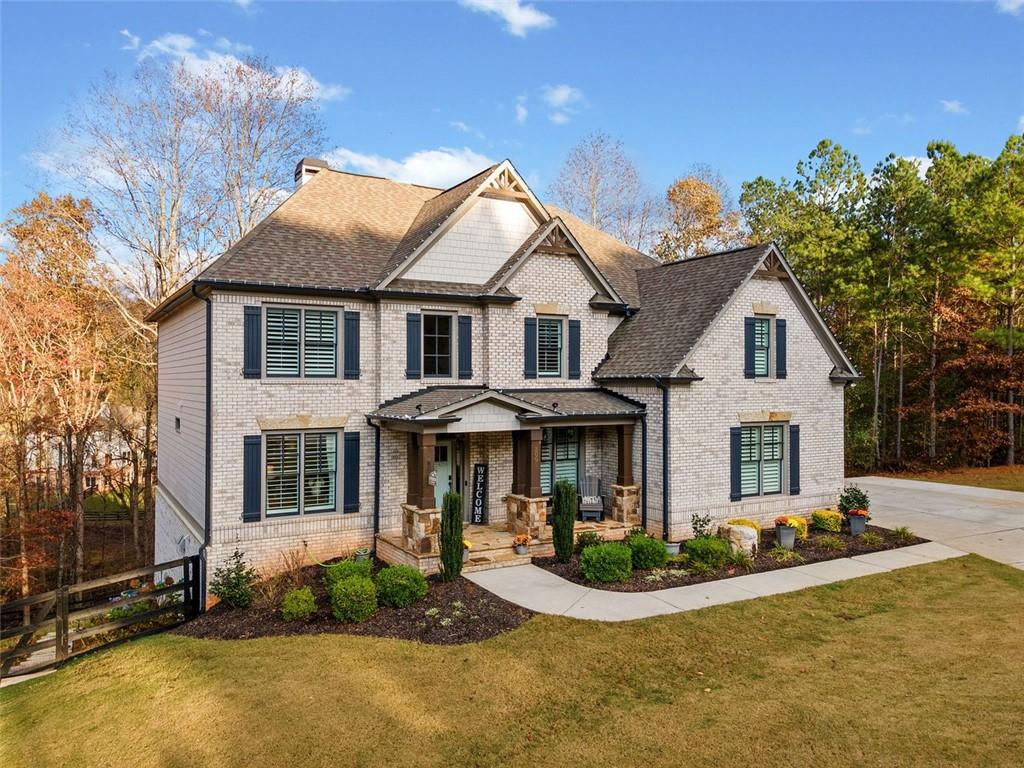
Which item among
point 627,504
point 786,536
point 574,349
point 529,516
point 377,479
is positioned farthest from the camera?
point 574,349

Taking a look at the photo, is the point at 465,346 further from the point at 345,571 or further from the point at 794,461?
the point at 794,461

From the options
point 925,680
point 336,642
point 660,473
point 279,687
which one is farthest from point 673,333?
point 279,687

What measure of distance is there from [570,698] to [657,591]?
4.77 m

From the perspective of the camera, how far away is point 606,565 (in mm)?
12820

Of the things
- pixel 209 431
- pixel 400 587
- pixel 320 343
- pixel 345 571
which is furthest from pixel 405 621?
pixel 320 343

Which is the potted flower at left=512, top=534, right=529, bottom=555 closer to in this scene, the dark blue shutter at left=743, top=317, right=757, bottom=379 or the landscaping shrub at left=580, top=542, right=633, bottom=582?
the landscaping shrub at left=580, top=542, right=633, bottom=582

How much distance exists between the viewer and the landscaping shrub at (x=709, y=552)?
13695 mm

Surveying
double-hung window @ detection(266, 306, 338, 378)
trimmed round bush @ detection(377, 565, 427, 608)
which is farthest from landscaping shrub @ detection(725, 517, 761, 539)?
double-hung window @ detection(266, 306, 338, 378)

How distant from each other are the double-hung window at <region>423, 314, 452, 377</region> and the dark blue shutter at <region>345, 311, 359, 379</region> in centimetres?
174

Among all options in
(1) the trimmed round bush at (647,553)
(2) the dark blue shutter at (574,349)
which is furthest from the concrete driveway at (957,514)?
(2) the dark blue shutter at (574,349)

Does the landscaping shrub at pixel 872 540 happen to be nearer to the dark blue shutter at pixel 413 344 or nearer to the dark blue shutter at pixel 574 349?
the dark blue shutter at pixel 574 349

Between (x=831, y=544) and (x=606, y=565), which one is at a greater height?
(x=606, y=565)

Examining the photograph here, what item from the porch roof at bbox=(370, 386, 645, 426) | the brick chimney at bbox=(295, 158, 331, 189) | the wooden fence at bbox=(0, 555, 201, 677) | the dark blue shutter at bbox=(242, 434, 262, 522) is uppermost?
the brick chimney at bbox=(295, 158, 331, 189)

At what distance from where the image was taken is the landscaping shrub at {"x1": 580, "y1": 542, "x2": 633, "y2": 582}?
12812 millimetres
